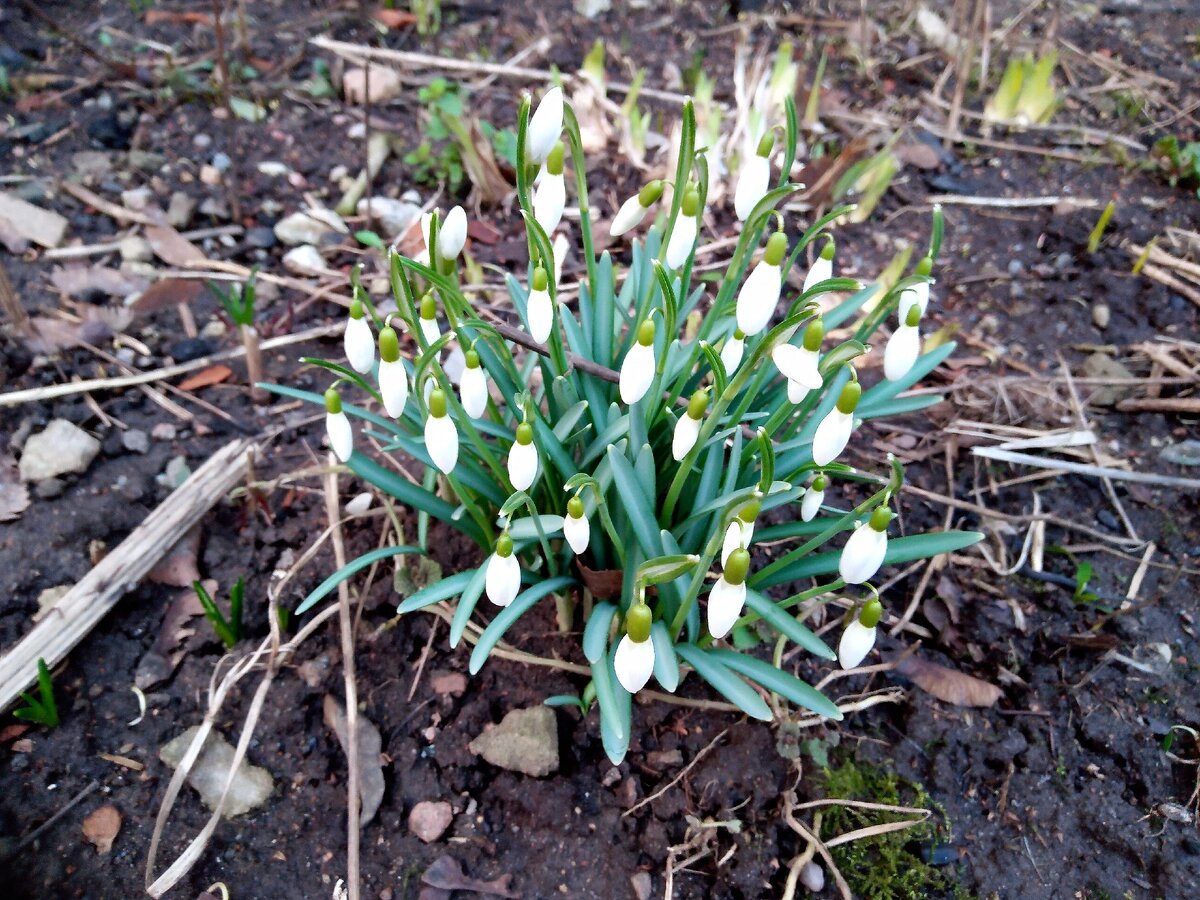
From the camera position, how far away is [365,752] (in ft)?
5.71

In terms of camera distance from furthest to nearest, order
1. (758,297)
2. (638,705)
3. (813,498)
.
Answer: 1. (638,705)
2. (813,498)
3. (758,297)

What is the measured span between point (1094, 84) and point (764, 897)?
3.61 m

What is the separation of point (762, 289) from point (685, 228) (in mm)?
185

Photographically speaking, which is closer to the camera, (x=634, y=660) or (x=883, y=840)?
(x=634, y=660)

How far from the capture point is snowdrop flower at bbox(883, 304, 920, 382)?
138 centimetres

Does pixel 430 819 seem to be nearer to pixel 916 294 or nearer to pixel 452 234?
pixel 452 234

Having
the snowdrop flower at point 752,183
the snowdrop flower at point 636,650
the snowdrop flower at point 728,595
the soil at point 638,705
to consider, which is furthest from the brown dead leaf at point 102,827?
the snowdrop flower at point 752,183

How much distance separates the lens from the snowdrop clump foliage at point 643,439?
1300 millimetres

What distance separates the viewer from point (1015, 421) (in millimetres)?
2439

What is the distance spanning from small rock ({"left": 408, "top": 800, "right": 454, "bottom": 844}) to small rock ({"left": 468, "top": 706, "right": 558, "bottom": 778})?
12 cm

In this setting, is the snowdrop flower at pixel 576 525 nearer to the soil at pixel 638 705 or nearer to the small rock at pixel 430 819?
the soil at pixel 638 705

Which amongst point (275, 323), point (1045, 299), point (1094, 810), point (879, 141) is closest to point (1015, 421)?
point (1045, 299)

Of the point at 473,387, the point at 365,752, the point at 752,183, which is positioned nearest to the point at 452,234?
the point at 473,387

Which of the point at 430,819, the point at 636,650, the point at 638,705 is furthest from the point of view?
the point at 638,705
